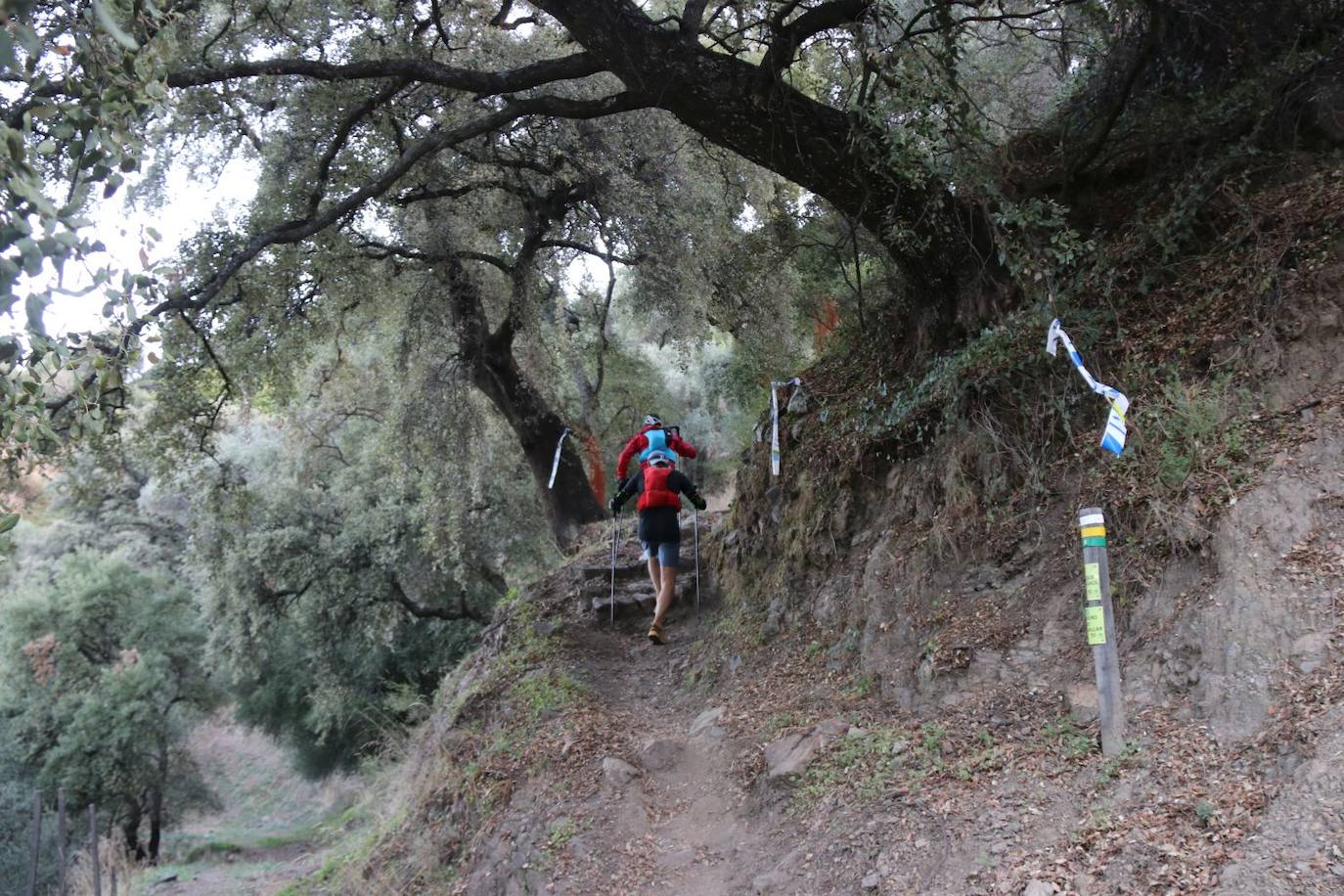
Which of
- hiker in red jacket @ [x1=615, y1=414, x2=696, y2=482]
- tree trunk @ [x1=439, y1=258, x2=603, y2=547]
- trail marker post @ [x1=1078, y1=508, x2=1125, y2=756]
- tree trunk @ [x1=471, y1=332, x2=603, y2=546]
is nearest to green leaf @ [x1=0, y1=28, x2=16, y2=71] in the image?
trail marker post @ [x1=1078, y1=508, x2=1125, y2=756]

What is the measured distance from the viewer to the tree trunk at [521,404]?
13.9 meters

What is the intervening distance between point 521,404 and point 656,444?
4.58 metres

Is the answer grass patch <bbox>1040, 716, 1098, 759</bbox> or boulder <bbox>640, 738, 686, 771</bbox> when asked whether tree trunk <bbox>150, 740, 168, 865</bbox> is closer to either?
boulder <bbox>640, 738, 686, 771</bbox>

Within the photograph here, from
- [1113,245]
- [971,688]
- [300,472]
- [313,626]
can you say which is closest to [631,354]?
[300,472]

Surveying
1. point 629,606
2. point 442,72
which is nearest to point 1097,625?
point 442,72

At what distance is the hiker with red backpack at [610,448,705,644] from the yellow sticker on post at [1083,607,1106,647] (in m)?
5.19

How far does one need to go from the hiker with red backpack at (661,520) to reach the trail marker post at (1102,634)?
5.17 meters

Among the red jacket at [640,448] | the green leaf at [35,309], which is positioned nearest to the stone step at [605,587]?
the red jacket at [640,448]

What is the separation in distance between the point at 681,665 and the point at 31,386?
6.84 meters

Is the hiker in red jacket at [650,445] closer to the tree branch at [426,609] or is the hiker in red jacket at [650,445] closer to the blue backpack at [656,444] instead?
the blue backpack at [656,444]

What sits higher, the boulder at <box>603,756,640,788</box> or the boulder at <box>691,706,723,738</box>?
the boulder at <box>691,706,723,738</box>

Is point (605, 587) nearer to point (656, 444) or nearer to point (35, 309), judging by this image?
point (656, 444)

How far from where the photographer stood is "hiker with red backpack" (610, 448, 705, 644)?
9.62 meters

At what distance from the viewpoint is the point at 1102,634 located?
4.68 metres
